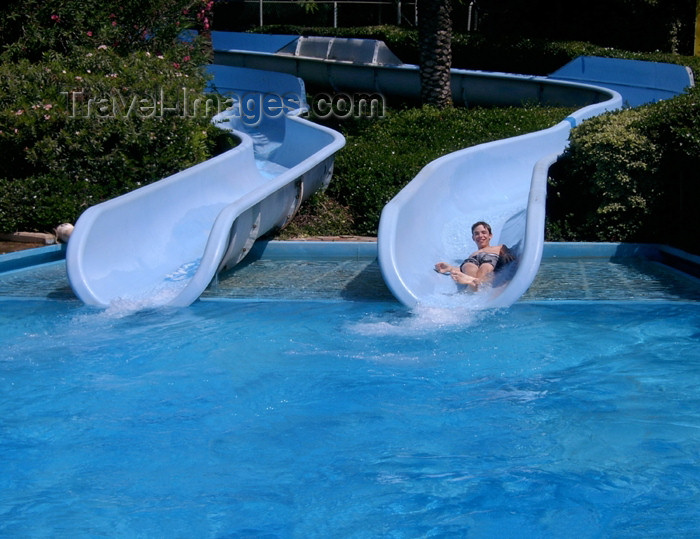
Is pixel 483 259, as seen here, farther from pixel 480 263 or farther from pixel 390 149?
pixel 390 149

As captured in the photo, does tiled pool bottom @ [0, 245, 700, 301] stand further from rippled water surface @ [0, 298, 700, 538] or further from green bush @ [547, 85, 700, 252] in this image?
green bush @ [547, 85, 700, 252]

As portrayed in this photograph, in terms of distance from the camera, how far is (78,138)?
9.69 meters

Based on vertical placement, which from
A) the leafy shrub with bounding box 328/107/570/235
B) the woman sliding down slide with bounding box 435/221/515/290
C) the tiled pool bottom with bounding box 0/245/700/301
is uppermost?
the leafy shrub with bounding box 328/107/570/235

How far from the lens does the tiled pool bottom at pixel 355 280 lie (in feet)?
24.7

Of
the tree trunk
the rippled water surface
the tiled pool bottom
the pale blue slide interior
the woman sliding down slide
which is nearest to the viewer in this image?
the rippled water surface

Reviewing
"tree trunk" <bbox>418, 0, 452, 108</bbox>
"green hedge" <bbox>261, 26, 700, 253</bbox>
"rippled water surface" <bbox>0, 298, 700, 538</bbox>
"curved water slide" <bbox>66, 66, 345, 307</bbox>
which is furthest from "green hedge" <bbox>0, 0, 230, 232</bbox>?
"tree trunk" <bbox>418, 0, 452, 108</bbox>

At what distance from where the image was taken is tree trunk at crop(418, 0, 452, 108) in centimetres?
1408

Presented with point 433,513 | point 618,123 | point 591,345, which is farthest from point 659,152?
point 433,513

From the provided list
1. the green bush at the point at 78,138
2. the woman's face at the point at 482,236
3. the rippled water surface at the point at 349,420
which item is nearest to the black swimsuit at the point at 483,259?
the woman's face at the point at 482,236

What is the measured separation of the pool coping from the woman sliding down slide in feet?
4.18

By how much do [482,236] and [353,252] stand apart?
5.65 feet

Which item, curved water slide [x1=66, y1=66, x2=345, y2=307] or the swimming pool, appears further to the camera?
curved water slide [x1=66, y1=66, x2=345, y2=307]

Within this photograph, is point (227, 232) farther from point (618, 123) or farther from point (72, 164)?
point (618, 123)

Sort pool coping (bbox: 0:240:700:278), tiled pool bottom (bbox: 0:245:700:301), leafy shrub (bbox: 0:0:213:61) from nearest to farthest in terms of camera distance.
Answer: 1. tiled pool bottom (bbox: 0:245:700:301)
2. pool coping (bbox: 0:240:700:278)
3. leafy shrub (bbox: 0:0:213:61)
